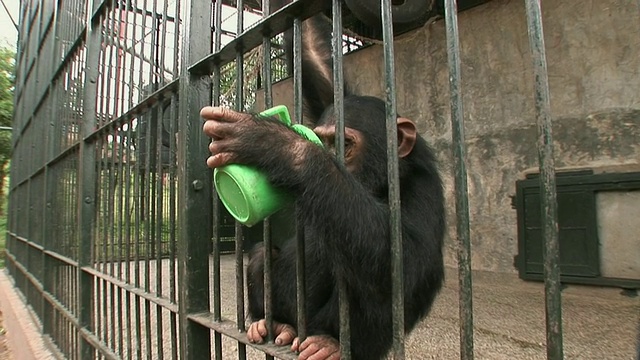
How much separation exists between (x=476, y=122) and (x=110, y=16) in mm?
4093

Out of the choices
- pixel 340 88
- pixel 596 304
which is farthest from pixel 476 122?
pixel 340 88

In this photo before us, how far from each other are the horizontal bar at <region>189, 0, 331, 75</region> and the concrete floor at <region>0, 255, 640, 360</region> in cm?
244

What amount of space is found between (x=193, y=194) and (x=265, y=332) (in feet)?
2.04

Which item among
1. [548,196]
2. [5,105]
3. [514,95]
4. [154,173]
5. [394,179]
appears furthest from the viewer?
[5,105]

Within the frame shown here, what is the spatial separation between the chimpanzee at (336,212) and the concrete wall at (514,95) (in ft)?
7.78

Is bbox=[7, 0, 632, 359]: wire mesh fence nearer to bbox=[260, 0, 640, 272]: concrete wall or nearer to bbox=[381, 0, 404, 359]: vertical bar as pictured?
bbox=[381, 0, 404, 359]: vertical bar

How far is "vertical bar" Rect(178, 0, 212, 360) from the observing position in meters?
1.79

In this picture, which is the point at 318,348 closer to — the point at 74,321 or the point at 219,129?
the point at 219,129

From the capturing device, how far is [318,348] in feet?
5.06

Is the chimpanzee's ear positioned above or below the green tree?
below

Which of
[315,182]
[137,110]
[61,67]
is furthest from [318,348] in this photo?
[61,67]

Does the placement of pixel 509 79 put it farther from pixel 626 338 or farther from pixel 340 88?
pixel 340 88

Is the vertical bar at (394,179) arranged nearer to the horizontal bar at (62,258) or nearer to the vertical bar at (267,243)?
the vertical bar at (267,243)

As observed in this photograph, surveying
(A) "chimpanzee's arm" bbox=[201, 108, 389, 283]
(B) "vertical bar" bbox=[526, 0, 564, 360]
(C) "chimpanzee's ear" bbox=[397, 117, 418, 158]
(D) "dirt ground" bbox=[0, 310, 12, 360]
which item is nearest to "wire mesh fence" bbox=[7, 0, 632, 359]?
(B) "vertical bar" bbox=[526, 0, 564, 360]
